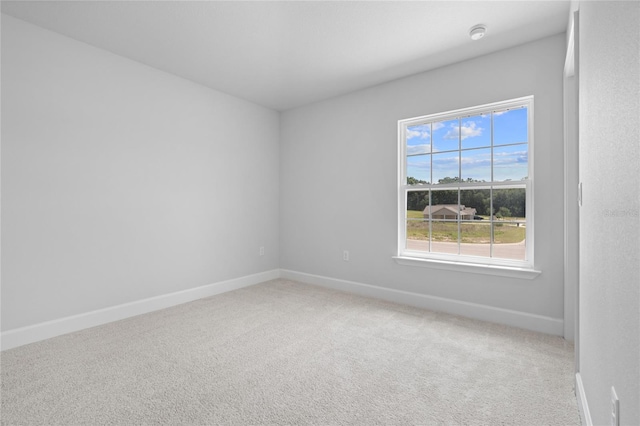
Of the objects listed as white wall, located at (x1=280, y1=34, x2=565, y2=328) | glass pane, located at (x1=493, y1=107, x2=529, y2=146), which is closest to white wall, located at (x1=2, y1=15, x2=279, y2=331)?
white wall, located at (x1=280, y1=34, x2=565, y2=328)

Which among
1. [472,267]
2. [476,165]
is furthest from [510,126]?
[472,267]

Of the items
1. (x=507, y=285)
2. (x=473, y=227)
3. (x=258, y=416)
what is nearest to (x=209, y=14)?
(x=258, y=416)

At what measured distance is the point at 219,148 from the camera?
399 centimetres

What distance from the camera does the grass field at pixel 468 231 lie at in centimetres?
295

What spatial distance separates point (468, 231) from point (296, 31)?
2.51 metres

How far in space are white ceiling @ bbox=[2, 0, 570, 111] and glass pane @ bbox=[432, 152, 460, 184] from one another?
3.10 ft

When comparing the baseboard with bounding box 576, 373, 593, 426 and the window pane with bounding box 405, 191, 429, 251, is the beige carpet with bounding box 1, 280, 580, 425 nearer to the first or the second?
the baseboard with bounding box 576, 373, 593, 426

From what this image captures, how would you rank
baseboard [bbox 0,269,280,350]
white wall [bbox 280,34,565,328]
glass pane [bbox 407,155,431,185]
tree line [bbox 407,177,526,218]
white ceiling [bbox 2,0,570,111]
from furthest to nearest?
glass pane [bbox 407,155,431,185] → tree line [bbox 407,177,526,218] → white wall [bbox 280,34,565,328] → baseboard [bbox 0,269,280,350] → white ceiling [bbox 2,0,570,111]

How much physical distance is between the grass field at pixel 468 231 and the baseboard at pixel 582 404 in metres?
1.42

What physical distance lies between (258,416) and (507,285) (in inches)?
96.1

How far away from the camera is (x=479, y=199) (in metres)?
3.14

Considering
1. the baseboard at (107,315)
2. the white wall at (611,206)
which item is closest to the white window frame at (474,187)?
the white wall at (611,206)

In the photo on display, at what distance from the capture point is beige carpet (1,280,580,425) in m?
1.64

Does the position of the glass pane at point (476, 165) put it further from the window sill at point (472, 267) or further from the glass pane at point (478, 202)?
the window sill at point (472, 267)
